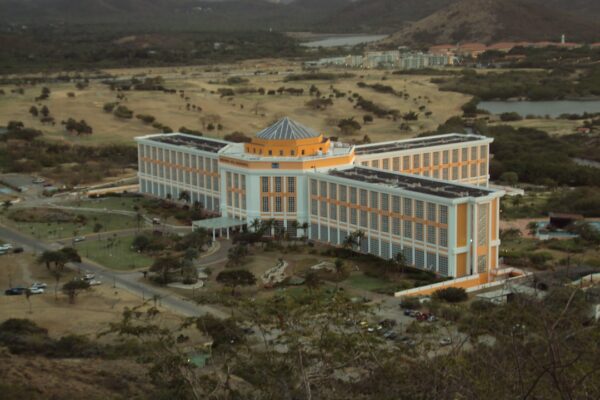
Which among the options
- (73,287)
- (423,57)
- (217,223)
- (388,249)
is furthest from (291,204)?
(423,57)

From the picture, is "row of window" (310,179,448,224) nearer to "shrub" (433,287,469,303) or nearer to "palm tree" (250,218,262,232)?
"palm tree" (250,218,262,232)

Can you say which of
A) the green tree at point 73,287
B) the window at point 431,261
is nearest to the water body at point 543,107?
the window at point 431,261

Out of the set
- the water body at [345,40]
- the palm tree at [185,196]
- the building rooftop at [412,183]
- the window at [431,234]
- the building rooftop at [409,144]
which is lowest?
the palm tree at [185,196]

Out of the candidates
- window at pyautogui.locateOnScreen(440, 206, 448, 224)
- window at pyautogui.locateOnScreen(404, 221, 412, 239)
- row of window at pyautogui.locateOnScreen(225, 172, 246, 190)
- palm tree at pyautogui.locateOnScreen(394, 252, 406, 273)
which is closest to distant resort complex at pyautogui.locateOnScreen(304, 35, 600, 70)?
row of window at pyautogui.locateOnScreen(225, 172, 246, 190)

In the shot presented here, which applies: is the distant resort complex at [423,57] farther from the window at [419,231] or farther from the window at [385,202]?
the window at [419,231]

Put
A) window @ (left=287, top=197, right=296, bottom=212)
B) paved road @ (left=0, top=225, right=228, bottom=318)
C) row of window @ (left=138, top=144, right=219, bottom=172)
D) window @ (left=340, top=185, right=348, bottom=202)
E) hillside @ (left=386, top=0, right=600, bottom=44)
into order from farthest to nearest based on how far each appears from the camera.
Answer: hillside @ (left=386, top=0, right=600, bottom=44) → row of window @ (left=138, top=144, right=219, bottom=172) → window @ (left=287, top=197, right=296, bottom=212) → window @ (left=340, top=185, right=348, bottom=202) → paved road @ (left=0, top=225, right=228, bottom=318)

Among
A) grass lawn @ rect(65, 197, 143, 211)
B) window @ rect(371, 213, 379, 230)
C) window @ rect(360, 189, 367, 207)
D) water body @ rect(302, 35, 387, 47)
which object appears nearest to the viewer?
window @ rect(371, 213, 379, 230)
